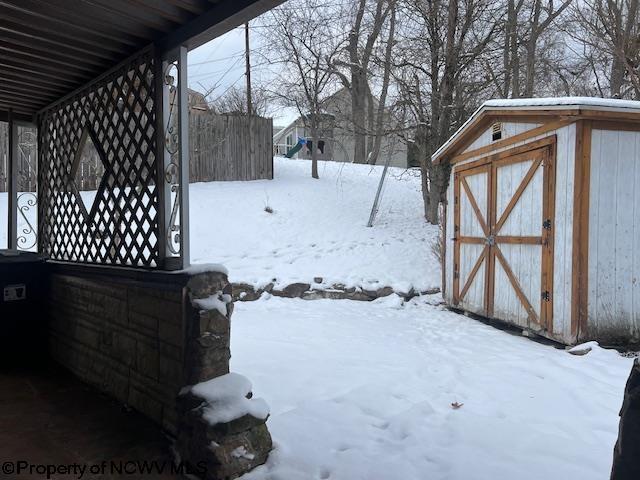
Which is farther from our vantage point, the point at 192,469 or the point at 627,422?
the point at 192,469

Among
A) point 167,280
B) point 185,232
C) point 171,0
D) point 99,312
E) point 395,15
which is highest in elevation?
point 395,15

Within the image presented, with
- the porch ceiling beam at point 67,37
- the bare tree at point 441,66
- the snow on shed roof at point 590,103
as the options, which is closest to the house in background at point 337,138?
A: the bare tree at point 441,66

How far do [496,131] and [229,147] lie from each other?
7986mm

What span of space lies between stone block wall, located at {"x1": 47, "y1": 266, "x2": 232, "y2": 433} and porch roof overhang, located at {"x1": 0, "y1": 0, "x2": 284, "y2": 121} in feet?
4.49

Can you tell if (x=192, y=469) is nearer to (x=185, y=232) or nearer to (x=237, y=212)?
(x=185, y=232)

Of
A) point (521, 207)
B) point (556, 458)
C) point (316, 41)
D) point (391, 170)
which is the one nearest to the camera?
point (556, 458)

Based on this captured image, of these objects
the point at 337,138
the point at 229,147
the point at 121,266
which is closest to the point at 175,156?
the point at 121,266

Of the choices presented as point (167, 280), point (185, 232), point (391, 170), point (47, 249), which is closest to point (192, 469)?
point (167, 280)

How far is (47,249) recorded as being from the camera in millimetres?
4699

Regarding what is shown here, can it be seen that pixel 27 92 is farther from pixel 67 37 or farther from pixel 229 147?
pixel 229 147

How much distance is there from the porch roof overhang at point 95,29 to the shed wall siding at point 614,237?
155 inches

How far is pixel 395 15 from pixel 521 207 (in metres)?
7.47

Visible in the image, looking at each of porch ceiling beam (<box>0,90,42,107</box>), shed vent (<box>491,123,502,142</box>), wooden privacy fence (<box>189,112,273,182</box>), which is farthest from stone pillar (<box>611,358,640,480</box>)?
wooden privacy fence (<box>189,112,273,182</box>)

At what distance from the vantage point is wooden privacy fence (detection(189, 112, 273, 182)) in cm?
1198
